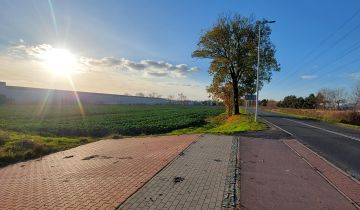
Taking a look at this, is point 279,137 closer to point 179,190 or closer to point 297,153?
point 297,153

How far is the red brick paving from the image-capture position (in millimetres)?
7221

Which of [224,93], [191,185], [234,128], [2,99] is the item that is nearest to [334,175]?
[191,185]

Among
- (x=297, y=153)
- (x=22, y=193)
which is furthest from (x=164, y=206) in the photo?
(x=297, y=153)

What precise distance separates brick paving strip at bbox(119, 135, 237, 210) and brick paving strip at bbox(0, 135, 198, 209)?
0.34 metres

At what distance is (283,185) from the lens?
7676 millimetres

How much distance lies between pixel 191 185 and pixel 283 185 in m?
2.11

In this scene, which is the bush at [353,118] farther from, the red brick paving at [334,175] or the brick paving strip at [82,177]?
the brick paving strip at [82,177]

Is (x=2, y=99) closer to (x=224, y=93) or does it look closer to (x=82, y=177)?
(x=224, y=93)

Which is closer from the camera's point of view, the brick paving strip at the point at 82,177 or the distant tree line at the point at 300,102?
the brick paving strip at the point at 82,177

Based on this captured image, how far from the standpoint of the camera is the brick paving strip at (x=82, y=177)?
6.79 metres

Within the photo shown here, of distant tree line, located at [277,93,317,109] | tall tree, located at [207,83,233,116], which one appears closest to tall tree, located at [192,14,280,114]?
tall tree, located at [207,83,233,116]

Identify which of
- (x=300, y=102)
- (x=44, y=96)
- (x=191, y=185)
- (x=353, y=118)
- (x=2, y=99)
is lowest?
(x=191, y=185)

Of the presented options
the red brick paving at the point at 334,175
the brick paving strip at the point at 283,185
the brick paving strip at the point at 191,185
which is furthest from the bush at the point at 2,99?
the red brick paving at the point at 334,175

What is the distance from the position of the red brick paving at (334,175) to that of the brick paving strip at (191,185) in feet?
7.93
